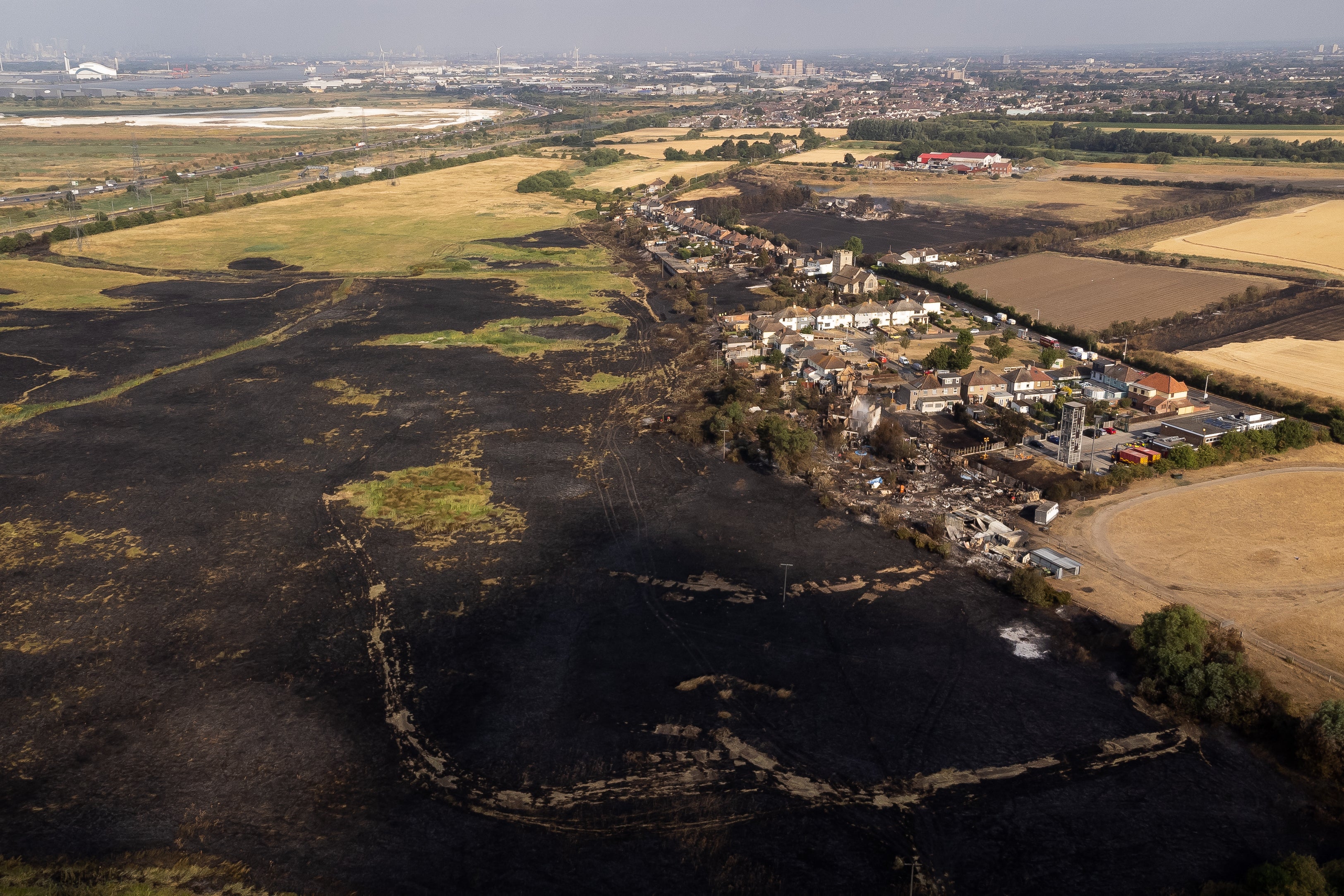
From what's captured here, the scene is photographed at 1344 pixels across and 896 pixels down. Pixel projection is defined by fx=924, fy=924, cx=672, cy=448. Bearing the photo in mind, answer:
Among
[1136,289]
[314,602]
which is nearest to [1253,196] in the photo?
[1136,289]

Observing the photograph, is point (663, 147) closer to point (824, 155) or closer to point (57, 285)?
point (824, 155)

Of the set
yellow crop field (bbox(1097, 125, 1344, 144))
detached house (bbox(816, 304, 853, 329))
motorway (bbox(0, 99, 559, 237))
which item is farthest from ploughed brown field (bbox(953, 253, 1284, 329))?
motorway (bbox(0, 99, 559, 237))

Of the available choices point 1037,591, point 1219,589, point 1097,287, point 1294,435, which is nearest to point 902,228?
point 1097,287

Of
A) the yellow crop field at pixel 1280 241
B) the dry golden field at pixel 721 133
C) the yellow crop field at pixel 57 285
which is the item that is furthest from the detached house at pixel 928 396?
the dry golden field at pixel 721 133

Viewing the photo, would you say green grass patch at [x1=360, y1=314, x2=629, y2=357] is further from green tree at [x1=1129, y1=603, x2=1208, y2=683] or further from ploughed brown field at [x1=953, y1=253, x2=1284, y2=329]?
green tree at [x1=1129, y1=603, x2=1208, y2=683]

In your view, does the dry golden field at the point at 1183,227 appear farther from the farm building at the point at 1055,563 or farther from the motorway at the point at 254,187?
the motorway at the point at 254,187

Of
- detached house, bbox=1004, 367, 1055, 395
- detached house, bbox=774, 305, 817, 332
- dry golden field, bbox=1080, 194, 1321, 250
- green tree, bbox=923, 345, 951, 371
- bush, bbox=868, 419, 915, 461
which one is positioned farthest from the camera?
dry golden field, bbox=1080, 194, 1321, 250
